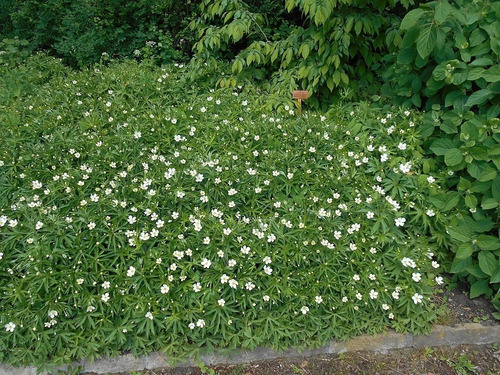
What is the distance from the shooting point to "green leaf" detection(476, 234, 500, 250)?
9.15 ft

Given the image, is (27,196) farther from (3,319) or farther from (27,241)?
(3,319)

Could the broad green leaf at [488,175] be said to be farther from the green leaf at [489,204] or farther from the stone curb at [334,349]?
the stone curb at [334,349]

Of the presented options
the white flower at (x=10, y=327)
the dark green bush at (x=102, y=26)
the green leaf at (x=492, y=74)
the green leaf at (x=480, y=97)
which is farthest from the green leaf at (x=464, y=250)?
the dark green bush at (x=102, y=26)

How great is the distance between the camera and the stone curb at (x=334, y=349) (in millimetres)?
2568

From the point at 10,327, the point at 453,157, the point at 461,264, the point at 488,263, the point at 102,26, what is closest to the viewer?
the point at 10,327

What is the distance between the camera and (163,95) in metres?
3.97

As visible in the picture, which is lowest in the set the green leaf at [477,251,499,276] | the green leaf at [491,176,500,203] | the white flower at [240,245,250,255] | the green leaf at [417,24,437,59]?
the green leaf at [477,251,499,276]

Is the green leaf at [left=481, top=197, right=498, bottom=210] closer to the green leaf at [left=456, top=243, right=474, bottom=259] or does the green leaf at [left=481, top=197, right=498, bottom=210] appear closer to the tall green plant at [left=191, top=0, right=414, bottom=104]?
the green leaf at [left=456, top=243, right=474, bottom=259]

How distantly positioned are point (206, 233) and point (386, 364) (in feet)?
4.59

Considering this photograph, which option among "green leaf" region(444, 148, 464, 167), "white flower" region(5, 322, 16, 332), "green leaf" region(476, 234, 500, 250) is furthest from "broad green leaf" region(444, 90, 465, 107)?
"white flower" region(5, 322, 16, 332)

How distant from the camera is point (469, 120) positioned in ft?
9.84

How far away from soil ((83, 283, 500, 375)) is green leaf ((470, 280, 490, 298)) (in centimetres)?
27

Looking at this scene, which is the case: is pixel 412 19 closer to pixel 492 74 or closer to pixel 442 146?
pixel 492 74

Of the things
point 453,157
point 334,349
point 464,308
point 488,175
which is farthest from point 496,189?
point 334,349
